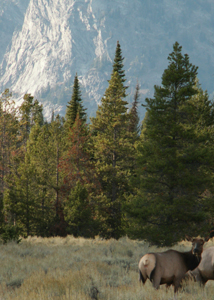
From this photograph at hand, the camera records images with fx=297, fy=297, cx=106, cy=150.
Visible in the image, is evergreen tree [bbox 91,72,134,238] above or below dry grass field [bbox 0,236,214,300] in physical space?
above

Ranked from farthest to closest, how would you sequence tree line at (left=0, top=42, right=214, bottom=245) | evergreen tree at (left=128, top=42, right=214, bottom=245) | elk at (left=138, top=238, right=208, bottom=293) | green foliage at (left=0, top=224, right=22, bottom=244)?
green foliage at (left=0, top=224, right=22, bottom=244), tree line at (left=0, top=42, right=214, bottom=245), evergreen tree at (left=128, top=42, right=214, bottom=245), elk at (left=138, top=238, right=208, bottom=293)

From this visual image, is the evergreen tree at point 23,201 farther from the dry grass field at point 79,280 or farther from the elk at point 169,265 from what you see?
the elk at point 169,265

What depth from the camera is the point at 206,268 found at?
21.3 ft

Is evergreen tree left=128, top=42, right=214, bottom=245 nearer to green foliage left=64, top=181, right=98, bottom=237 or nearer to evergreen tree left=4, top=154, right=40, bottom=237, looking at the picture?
green foliage left=64, top=181, right=98, bottom=237

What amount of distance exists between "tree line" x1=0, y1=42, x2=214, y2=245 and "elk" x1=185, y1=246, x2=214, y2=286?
708cm

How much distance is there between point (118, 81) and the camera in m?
28.5

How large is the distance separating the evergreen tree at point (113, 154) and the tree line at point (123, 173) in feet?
0.31

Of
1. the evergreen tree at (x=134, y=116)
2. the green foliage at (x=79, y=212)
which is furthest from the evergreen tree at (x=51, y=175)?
the evergreen tree at (x=134, y=116)

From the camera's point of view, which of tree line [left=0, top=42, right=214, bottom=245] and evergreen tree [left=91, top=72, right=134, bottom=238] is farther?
evergreen tree [left=91, top=72, right=134, bottom=238]

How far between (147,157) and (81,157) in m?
15.2

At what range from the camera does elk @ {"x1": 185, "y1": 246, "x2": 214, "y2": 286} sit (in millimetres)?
6401

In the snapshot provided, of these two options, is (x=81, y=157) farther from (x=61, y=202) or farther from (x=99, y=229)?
(x=99, y=229)

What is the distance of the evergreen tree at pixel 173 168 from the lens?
13992mm

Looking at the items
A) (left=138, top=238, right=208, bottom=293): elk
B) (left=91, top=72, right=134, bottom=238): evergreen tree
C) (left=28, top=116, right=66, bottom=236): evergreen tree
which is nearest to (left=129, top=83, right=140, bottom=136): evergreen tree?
(left=91, top=72, right=134, bottom=238): evergreen tree
